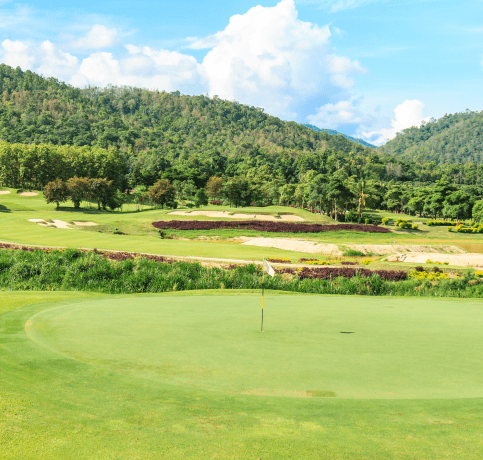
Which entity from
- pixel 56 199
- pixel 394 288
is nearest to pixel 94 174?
pixel 56 199

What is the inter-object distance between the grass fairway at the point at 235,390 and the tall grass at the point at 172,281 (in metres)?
10.1

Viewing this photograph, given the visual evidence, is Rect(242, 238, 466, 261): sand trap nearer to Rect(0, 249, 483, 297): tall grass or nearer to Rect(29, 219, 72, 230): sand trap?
Rect(0, 249, 483, 297): tall grass

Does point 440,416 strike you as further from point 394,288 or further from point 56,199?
point 56,199

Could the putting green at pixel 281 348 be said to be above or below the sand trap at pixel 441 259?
above

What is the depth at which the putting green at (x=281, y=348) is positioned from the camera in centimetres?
450

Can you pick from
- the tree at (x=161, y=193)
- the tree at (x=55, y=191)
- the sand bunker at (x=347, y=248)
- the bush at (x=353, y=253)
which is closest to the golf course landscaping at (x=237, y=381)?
the bush at (x=353, y=253)

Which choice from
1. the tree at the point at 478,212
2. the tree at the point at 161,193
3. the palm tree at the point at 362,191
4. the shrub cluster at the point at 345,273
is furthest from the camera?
the palm tree at the point at 362,191

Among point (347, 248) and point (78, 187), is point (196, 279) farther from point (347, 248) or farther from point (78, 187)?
point (78, 187)

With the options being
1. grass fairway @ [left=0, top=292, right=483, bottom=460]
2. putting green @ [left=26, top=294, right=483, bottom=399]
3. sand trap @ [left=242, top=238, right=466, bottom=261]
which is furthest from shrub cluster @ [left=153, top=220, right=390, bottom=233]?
grass fairway @ [left=0, top=292, right=483, bottom=460]

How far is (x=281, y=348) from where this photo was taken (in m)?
5.80

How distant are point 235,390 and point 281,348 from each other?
1.64 m

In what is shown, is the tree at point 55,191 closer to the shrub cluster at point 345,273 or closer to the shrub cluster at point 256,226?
the shrub cluster at point 256,226

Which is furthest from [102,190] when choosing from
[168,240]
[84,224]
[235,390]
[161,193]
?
[235,390]

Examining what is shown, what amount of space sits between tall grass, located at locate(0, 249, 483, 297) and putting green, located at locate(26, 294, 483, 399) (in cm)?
852
